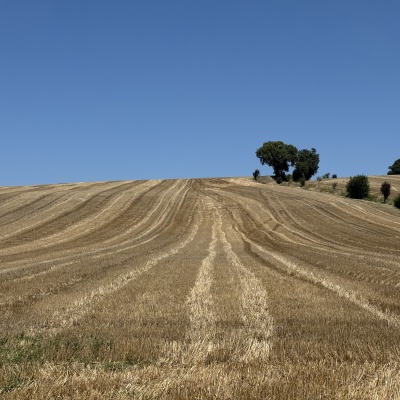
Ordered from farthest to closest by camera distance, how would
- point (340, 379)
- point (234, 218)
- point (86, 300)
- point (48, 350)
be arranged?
point (234, 218) < point (86, 300) < point (48, 350) < point (340, 379)

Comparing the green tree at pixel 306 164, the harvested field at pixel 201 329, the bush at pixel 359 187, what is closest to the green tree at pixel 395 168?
the green tree at pixel 306 164

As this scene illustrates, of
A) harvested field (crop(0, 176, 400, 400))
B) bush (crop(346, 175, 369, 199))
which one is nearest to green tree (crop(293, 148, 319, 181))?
bush (crop(346, 175, 369, 199))

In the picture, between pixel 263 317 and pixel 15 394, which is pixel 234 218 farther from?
pixel 15 394

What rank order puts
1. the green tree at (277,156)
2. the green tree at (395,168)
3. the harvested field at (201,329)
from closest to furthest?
the harvested field at (201,329) → the green tree at (277,156) → the green tree at (395,168)

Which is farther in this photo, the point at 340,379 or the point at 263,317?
the point at 263,317

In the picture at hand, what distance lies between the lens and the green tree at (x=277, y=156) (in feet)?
405

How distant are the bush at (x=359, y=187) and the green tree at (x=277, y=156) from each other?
39769 mm

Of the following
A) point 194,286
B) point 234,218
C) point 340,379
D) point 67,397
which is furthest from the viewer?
point 234,218

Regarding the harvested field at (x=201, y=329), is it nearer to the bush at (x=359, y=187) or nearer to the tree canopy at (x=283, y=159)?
the bush at (x=359, y=187)

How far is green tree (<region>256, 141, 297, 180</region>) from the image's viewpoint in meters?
124

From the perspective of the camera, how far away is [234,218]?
58188 millimetres

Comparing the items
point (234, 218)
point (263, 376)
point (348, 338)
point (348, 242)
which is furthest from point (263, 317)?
point (234, 218)

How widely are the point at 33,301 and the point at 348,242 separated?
108 ft

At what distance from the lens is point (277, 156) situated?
405ft
